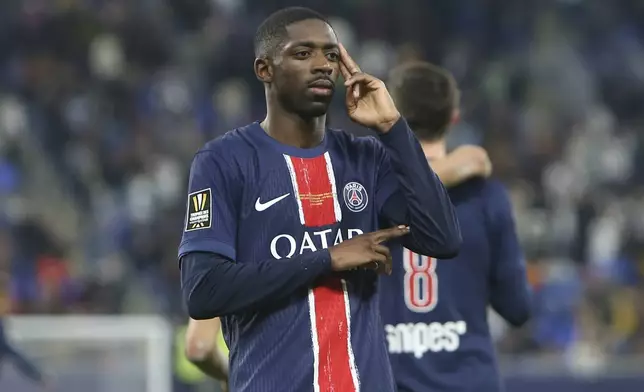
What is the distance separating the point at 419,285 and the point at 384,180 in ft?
3.28

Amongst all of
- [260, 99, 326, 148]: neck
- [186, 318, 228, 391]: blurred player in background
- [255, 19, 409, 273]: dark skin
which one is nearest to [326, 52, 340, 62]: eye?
[255, 19, 409, 273]: dark skin

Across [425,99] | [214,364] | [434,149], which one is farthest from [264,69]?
[214,364]

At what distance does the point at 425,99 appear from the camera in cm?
439

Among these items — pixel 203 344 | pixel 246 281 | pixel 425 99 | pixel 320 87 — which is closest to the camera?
pixel 246 281

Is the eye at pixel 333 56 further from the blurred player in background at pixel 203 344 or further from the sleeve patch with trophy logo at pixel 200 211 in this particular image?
the blurred player in background at pixel 203 344

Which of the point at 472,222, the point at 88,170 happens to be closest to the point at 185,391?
the point at 88,170

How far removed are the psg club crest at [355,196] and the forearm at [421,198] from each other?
10 centimetres

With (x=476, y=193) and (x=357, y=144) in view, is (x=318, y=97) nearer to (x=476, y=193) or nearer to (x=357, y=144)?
(x=357, y=144)

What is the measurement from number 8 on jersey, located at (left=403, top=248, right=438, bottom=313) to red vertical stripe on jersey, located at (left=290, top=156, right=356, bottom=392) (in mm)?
1099

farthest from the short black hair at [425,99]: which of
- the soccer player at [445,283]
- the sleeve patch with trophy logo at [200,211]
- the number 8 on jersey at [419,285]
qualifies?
the sleeve patch with trophy logo at [200,211]

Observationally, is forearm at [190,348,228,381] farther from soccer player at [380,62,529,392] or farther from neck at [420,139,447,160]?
neck at [420,139,447,160]

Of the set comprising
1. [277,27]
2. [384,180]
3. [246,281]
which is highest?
[277,27]

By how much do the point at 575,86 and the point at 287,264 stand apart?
11.5 metres

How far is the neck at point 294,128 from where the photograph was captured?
11.2ft
